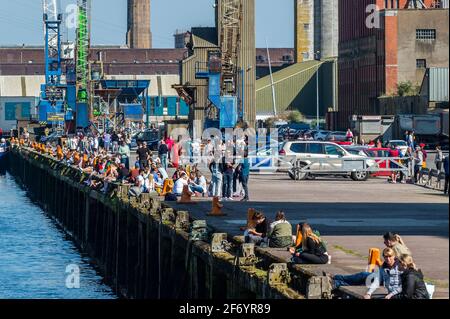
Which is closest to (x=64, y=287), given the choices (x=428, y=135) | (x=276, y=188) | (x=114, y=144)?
(x=276, y=188)

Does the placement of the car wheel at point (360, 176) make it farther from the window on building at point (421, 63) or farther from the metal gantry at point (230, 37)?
the window on building at point (421, 63)

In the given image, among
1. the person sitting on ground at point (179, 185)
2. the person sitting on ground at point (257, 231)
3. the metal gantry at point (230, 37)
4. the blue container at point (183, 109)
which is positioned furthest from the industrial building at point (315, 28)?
the person sitting on ground at point (257, 231)

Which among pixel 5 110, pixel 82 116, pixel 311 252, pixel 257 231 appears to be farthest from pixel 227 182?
pixel 5 110

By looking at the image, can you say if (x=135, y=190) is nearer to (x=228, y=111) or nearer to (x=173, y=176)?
(x=173, y=176)

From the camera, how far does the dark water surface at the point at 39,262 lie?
4025 centimetres

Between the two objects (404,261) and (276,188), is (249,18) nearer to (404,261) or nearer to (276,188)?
(276,188)

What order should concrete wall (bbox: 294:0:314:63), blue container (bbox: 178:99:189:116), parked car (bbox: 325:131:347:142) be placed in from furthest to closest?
concrete wall (bbox: 294:0:314:63), blue container (bbox: 178:99:189:116), parked car (bbox: 325:131:347:142)

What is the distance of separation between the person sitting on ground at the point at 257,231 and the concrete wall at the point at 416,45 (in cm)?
8953

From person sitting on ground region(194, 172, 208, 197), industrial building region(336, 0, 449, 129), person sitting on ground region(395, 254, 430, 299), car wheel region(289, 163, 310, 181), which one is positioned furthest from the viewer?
industrial building region(336, 0, 449, 129)

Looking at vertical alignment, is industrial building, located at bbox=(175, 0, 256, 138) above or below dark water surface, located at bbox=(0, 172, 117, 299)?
above

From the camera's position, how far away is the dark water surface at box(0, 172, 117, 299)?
40250 millimetres

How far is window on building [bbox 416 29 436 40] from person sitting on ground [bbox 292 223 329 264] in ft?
314

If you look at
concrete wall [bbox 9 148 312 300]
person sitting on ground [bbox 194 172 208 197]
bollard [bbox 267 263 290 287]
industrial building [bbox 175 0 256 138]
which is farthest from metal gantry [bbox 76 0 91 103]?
bollard [bbox 267 263 290 287]

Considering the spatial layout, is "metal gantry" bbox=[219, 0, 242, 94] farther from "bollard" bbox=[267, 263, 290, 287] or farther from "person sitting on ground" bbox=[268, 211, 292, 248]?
"bollard" bbox=[267, 263, 290, 287]
